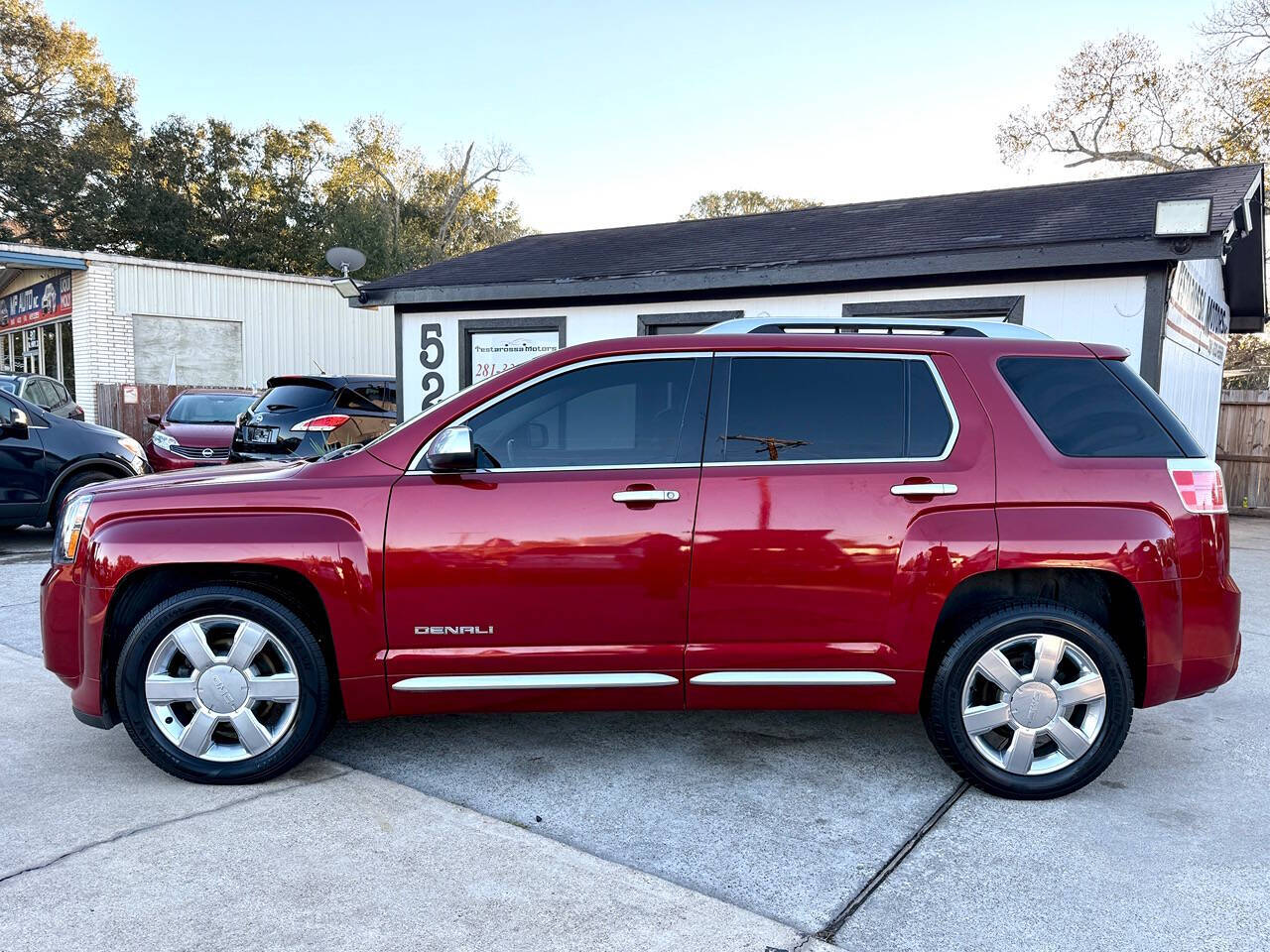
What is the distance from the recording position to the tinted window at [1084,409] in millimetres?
3402

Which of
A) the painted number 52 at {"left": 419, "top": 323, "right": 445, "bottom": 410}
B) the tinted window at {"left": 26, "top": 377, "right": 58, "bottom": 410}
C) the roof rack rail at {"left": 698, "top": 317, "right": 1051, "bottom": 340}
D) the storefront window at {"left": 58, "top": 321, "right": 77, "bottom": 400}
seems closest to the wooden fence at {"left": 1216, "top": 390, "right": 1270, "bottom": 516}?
the painted number 52 at {"left": 419, "top": 323, "right": 445, "bottom": 410}

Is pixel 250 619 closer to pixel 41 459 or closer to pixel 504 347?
pixel 41 459

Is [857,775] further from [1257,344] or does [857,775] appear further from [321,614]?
[1257,344]

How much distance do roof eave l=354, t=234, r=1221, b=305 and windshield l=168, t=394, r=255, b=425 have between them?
2.94 metres

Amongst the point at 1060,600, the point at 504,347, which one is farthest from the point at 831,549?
the point at 504,347

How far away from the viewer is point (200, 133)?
3177 cm

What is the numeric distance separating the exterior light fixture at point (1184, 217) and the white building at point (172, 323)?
18.6m

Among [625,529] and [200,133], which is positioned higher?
[200,133]

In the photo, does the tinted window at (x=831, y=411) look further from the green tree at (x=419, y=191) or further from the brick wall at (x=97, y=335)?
the green tree at (x=419, y=191)

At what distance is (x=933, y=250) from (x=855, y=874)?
706 centimetres

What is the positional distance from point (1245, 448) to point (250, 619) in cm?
1528

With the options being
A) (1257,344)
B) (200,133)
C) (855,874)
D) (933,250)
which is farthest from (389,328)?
(1257,344)

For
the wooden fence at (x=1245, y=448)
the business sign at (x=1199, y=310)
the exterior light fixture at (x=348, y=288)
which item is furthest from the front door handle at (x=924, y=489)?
the wooden fence at (x=1245, y=448)

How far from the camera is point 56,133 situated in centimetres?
3022
